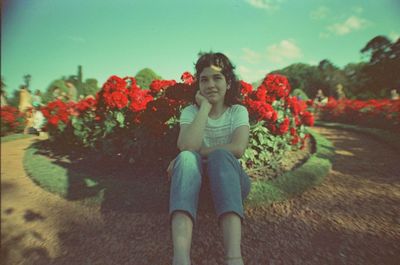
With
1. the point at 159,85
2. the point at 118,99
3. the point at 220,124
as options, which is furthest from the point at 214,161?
the point at 118,99

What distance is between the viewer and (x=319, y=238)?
2.29 m

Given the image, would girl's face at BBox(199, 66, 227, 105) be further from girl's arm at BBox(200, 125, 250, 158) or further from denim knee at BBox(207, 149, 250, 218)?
denim knee at BBox(207, 149, 250, 218)

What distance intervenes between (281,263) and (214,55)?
176 cm

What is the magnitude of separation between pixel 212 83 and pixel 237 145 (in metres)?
0.61

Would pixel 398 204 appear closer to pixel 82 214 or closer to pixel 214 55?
pixel 214 55

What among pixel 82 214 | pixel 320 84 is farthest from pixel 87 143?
pixel 320 84

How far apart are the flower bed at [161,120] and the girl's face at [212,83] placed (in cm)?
101

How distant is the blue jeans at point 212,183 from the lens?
163 centimetres

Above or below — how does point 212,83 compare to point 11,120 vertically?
above

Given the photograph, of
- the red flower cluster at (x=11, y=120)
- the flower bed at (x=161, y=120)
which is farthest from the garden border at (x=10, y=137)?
the flower bed at (x=161, y=120)

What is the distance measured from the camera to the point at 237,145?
2.05 m

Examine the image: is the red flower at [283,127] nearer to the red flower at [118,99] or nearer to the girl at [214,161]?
the girl at [214,161]

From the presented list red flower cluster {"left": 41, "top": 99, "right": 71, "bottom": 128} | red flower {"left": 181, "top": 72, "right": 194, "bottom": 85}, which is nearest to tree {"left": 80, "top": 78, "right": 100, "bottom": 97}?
red flower cluster {"left": 41, "top": 99, "right": 71, "bottom": 128}

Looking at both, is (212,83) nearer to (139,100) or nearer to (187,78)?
(187,78)
